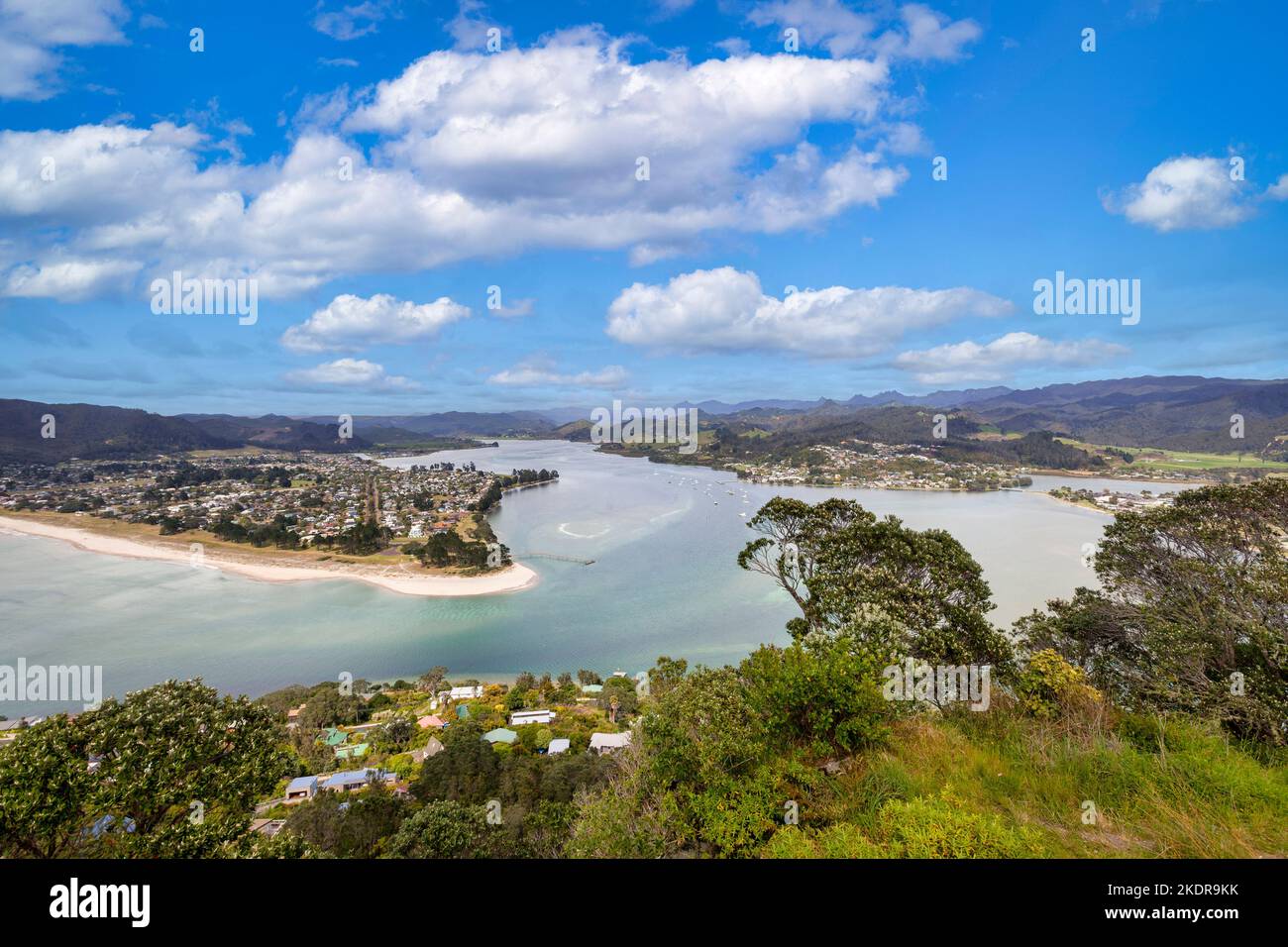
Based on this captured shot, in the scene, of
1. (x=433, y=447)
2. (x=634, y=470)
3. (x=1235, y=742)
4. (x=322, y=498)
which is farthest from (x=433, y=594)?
(x=433, y=447)

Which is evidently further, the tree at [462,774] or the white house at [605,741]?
the white house at [605,741]

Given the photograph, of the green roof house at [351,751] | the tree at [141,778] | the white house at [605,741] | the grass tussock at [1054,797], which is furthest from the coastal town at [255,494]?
the grass tussock at [1054,797]

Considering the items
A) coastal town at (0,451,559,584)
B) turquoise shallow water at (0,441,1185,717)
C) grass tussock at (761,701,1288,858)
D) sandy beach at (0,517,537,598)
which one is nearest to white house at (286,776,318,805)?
turquoise shallow water at (0,441,1185,717)

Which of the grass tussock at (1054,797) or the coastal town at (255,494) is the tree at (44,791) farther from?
the coastal town at (255,494)

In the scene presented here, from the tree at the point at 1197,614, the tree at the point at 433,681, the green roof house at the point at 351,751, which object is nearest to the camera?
the tree at the point at 1197,614

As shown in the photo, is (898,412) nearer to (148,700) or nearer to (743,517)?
(743,517)
